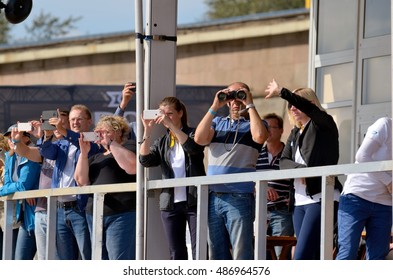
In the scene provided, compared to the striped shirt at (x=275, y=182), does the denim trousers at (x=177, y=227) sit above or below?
below

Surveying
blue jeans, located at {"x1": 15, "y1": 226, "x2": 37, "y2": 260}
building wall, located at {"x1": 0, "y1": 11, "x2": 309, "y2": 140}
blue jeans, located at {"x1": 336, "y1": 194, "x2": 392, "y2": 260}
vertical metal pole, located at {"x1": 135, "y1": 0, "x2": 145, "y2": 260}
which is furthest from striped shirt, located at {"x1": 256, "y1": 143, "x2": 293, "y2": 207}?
building wall, located at {"x1": 0, "y1": 11, "x2": 309, "y2": 140}

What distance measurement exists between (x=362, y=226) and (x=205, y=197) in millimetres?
1314

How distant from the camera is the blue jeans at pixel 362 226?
9312 millimetres

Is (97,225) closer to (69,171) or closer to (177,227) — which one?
(177,227)

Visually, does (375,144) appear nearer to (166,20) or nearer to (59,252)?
(166,20)

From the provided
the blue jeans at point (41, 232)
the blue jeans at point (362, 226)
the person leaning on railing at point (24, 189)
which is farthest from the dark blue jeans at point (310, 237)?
the person leaning on railing at point (24, 189)

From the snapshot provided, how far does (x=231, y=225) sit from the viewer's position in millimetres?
10164

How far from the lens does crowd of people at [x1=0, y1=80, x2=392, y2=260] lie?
9367 millimetres

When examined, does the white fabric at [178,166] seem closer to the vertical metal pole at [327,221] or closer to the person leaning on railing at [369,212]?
the person leaning on railing at [369,212]

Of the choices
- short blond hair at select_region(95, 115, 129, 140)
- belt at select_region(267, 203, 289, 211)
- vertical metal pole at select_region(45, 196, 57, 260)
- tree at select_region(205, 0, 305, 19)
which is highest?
tree at select_region(205, 0, 305, 19)

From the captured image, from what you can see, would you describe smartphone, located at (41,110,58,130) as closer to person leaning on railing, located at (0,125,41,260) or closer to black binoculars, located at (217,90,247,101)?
person leaning on railing, located at (0,125,41,260)

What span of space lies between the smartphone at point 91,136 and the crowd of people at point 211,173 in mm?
18

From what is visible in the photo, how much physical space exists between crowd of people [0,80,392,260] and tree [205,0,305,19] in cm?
4640

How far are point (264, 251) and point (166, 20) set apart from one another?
248cm
